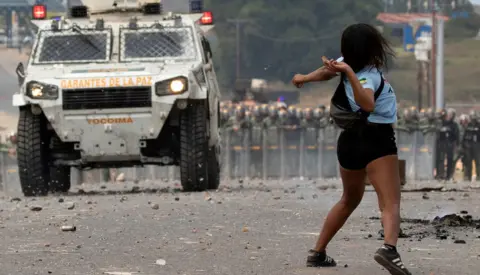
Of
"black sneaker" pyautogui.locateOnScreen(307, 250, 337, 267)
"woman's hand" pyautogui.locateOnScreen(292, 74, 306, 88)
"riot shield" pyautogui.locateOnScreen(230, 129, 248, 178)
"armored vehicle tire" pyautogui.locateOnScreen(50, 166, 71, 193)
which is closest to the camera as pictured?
"woman's hand" pyautogui.locateOnScreen(292, 74, 306, 88)

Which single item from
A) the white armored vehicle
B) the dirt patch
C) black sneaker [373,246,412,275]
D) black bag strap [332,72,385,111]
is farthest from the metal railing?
black sneaker [373,246,412,275]

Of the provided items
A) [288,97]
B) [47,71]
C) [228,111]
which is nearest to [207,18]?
[47,71]

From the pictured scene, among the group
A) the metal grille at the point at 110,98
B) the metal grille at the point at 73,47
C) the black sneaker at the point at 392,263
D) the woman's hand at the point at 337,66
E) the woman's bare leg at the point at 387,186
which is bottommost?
the metal grille at the point at 110,98

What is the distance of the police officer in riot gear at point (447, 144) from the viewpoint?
33.1m

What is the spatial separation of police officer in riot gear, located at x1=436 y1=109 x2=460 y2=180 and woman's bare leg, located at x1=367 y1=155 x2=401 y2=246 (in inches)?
953

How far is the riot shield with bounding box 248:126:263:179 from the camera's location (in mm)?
34572

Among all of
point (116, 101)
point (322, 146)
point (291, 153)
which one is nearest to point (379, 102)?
point (116, 101)

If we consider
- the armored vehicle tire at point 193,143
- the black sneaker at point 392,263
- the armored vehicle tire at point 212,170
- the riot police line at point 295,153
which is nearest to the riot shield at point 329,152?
the riot police line at point 295,153

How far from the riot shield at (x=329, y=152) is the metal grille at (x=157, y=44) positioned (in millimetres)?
15279

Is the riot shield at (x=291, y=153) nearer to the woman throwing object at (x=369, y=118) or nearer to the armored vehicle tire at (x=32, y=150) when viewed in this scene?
the armored vehicle tire at (x=32, y=150)

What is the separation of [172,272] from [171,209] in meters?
5.28

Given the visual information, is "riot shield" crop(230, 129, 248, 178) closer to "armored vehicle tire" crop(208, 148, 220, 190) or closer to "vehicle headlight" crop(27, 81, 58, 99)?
"armored vehicle tire" crop(208, 148, 220, 190)

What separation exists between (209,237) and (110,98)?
22.5 feet

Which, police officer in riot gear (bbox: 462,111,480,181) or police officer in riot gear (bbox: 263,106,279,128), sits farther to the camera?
police officer in riot gear (bbox: 263,106,279,128)
